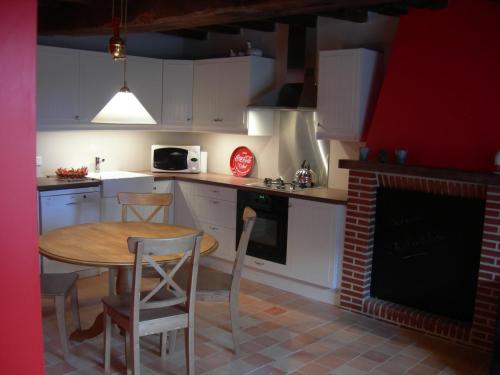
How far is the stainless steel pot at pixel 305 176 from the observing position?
5152mm

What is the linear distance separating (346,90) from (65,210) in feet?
8.87

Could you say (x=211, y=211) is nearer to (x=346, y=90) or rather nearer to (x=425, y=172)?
(x=346, y=90)

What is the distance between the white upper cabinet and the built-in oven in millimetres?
772

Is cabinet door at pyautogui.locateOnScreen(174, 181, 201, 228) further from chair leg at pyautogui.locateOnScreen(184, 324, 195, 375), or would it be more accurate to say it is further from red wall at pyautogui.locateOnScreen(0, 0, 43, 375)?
red wall at pyautogui.locateOnScreen(0, 0, 43, 375)

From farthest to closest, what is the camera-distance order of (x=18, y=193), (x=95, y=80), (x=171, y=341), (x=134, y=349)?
(x=95, y=80) → (x=171, y=341) → (x=134, y=349) → (x=18, y=193)

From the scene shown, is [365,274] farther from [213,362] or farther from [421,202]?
[213,362]

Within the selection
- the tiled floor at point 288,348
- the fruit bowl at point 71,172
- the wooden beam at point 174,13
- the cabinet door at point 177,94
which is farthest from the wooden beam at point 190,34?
the tiled floor at point 288,348

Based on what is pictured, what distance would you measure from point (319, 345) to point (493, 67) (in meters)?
2.30

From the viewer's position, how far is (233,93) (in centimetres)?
553

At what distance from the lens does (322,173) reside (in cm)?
520

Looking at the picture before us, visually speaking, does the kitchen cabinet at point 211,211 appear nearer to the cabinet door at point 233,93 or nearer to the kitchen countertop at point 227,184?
the kitchen countertop at point 227,184

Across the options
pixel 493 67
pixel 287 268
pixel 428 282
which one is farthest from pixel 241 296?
pixel 493 67

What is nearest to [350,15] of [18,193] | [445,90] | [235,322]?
[445,90]

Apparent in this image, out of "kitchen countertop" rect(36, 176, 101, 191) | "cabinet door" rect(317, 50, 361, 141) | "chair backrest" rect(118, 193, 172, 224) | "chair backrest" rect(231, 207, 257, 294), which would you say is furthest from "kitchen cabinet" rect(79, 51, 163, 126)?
"chair backrest" rect(231, 207, 257, 294)
